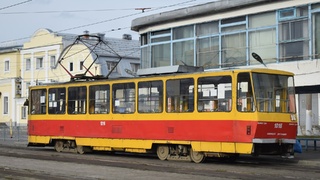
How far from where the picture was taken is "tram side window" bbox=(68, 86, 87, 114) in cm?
2556

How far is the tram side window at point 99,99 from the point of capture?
961 inches

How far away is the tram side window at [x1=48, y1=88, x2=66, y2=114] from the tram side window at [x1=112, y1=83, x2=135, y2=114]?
3.47m

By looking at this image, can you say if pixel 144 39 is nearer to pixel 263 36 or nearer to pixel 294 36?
pixel 263 36

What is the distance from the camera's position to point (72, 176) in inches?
623

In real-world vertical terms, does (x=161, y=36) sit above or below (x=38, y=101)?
above

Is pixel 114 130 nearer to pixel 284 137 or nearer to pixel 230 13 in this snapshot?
pixel 284 137

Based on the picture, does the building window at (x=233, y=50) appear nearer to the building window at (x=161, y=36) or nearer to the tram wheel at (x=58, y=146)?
the building window at (x=161, y=36)

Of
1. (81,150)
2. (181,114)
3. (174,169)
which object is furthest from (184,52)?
(174,169)

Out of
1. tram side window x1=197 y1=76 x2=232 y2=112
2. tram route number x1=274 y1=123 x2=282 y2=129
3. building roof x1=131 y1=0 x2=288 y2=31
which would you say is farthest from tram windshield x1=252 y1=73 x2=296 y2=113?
building roof x1=131 y1=0 x2=288 y2=31

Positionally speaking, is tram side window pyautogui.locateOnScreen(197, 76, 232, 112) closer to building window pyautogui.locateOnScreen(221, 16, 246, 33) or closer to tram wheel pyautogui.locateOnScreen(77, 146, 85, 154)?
tram wheel pyautogui.locateOnScreen(77, 146, 85, 154)

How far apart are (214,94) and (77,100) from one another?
7.73 meters

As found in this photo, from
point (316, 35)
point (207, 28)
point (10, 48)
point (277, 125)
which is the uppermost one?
point (10, 48)

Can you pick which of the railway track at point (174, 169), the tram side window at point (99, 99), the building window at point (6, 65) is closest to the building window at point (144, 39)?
the tram side window at point (99, 99)

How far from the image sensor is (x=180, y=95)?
21.3 meters
